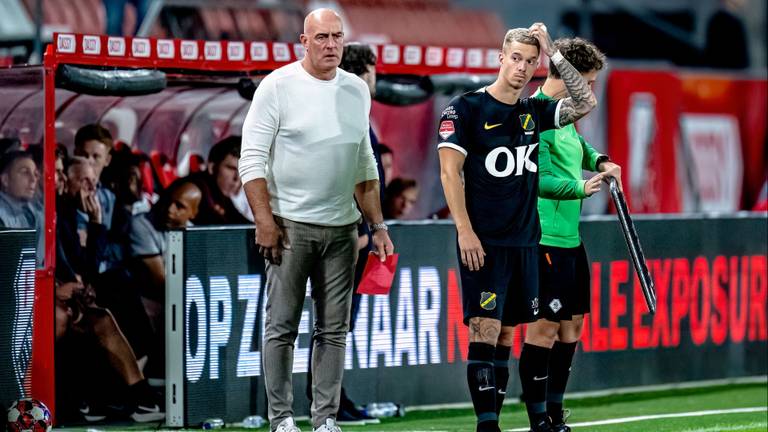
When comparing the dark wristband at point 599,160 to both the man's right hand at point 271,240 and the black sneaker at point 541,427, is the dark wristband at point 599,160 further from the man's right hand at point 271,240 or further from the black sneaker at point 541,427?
the man's right hand at point 271,240

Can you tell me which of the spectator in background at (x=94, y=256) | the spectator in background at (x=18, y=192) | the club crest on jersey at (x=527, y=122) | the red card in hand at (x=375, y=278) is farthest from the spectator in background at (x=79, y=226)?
the club crest on jersey at (x=527, y=122)

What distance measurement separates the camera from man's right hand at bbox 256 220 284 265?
8.12 meters

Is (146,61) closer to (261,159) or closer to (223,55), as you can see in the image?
(223,55)

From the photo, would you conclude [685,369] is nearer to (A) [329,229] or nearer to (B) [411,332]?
(B) [411,332]

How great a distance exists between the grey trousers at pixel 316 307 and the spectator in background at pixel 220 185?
10.2 ft

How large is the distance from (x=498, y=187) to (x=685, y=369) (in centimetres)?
418

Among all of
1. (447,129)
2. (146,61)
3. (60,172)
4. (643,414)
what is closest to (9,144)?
(60,172)

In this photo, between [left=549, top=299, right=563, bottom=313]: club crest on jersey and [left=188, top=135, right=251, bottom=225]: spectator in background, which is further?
[left=188, top=135, right=251, bottom=225]: spectator in background

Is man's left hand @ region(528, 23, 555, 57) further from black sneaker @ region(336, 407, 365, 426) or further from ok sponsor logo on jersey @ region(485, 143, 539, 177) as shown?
black sneaker @ region(336, 407, 365, 426)

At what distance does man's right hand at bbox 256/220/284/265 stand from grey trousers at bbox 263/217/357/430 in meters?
0.04

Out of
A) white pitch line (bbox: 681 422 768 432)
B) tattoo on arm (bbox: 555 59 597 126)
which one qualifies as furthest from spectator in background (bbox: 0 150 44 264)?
white pitch line (bbox: 681 422 768 432)

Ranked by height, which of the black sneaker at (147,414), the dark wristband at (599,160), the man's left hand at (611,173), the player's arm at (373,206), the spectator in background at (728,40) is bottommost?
the black sneaker at (147,414)

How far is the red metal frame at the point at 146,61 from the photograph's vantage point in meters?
9.44

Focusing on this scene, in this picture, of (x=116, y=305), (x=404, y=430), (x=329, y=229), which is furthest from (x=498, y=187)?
(x=116, y=305)
